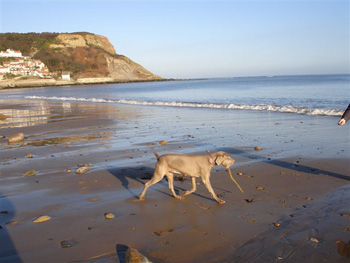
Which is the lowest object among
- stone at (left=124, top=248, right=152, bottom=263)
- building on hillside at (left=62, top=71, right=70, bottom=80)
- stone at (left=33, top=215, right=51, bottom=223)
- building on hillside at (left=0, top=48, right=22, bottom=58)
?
stone at (left=33, top=215, right=51, bottom=223)

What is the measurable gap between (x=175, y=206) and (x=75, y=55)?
559ft

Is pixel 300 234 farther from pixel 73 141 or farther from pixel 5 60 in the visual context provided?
pixel 5 60

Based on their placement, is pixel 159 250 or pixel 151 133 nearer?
pixel 159 250

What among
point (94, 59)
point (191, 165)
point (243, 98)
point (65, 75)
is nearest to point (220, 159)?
point (191, 165)

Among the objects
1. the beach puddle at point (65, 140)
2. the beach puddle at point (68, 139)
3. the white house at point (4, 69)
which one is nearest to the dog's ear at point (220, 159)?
the beach puddle at point (65, 140)

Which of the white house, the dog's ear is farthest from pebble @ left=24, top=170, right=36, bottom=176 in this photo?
the white house

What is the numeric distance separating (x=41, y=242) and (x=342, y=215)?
16.3 ft

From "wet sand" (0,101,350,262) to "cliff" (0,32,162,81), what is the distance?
471ft

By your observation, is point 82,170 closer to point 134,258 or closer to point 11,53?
point 134,258

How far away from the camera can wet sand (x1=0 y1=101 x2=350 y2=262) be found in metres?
4.86

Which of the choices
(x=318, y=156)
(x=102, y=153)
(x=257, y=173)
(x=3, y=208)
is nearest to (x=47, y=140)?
(x=102, y=153)

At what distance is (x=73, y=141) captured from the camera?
13.7m

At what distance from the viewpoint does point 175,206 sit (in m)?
6.59

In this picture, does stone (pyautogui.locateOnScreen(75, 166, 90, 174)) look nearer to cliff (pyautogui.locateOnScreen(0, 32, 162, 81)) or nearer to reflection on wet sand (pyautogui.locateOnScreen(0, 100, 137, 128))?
reflection on wet sand (pyautogui.locateOnScreen(0, 100, 137, 128))
